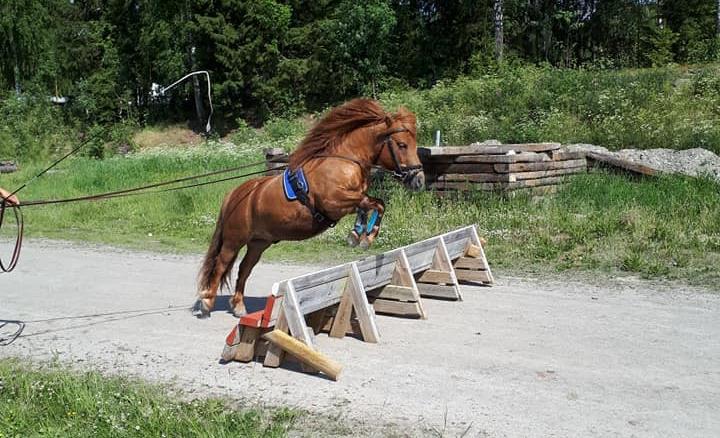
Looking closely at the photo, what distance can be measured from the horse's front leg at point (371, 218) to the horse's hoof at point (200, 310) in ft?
8.21

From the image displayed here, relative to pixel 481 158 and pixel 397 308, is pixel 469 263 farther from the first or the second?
pixel 481 158

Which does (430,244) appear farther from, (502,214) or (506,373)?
(502,214)

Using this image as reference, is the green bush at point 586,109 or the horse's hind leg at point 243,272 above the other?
the green bush at point 586,109

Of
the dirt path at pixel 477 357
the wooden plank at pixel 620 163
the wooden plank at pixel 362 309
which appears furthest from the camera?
the wooden plank at pixel 620 163

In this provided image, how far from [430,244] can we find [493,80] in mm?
17708

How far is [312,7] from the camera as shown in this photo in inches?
2064

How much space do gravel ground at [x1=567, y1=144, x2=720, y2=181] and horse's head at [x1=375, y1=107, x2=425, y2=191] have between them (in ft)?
29.6

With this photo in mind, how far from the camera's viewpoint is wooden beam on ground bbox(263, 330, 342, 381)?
598 cm

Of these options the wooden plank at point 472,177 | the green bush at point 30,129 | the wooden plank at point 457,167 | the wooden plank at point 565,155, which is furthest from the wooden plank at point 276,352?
the green bush at point 30,129

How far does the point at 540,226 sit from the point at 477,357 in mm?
6445

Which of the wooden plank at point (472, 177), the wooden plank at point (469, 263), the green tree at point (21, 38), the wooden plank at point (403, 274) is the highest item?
the green tree at point (21, 38)

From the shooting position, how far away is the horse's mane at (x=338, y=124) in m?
7.30

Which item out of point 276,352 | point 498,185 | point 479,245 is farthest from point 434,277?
point 498,185

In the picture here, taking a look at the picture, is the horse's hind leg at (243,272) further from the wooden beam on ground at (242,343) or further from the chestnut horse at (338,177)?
the wooden beam on ground at (242,343)
